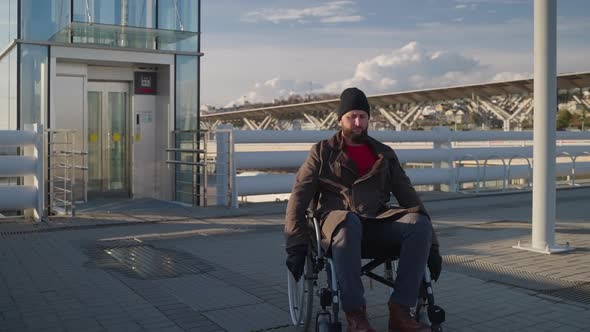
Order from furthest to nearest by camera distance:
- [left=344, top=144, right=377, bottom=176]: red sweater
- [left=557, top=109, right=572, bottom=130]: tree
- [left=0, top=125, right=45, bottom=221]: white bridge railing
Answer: [left=557, top=109, right=572, bottom=130]: tree → [left=0, top=125, right=45, bottom=221]: white bridge railing → [left=344, top=144, right=377, bottom=176]: red sweater

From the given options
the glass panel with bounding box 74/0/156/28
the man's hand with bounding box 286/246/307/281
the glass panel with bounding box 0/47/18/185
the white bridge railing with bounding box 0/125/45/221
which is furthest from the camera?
the glass panel with bounding box 74/0/156/28

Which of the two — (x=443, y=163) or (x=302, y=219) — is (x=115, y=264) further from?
(x=443, y=163)

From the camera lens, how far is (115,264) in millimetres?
7129

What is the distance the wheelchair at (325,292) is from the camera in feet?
13.9

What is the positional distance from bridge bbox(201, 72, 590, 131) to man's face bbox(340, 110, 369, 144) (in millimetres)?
34340

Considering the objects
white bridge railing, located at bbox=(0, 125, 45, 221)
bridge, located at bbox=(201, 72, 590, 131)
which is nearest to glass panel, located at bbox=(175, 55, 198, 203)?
white bridge railing, located at bbox=(0, 125, 45, 221)

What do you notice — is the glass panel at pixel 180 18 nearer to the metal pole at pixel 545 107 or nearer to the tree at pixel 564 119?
the metal pole at pixel 545 107

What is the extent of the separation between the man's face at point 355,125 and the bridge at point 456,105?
34.3m

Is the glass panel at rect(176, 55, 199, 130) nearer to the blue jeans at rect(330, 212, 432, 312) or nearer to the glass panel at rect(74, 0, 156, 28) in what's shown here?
the glass panel at rect(74, 0, 156, 28)

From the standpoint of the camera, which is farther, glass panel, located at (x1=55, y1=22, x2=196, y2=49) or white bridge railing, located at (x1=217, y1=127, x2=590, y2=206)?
white bridge railing, located at (x1=217, y1=127, x2=590, y2=206)

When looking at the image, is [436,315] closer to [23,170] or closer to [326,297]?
[326,297]

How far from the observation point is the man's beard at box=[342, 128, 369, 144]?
4848 millimetres

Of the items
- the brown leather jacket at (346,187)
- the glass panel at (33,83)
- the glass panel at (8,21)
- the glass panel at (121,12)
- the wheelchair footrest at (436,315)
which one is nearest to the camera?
the wheelchair footrest at (436,315)

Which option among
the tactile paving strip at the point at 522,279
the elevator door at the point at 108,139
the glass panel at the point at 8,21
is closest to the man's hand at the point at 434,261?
the tactile paving strip at the point at 522,279
